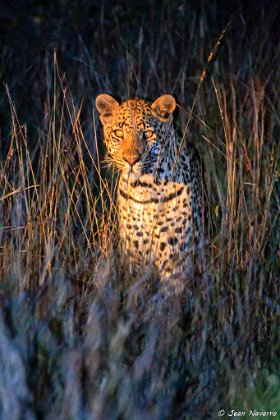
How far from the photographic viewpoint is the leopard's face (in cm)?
485

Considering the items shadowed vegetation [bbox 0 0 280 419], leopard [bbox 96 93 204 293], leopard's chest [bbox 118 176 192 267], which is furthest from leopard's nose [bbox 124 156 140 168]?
shadowed vegetation [bbox 0 0 280 419]

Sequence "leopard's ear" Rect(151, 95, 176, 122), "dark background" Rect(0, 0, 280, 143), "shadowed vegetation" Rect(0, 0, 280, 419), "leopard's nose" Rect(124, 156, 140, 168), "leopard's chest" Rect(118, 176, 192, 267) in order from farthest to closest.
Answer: "dark background" Rect(0, 0, 280, 143) → "leopard's ear" Rect(151, 95, 176, 122) → "leopard's chest" Rect(118, 176, 192, 267) → "leopard's nose" Rect(124, 156, 140, 168) → "shadowed vegetation" Rect(0, 0, 280, 419)

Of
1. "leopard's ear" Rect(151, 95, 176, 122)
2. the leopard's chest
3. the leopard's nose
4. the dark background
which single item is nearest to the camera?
the leopard's nose

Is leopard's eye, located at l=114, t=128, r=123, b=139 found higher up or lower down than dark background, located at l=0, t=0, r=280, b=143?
lower down

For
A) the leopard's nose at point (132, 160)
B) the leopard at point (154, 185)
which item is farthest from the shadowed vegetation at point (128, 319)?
the leopard's nose at point (132, 160)

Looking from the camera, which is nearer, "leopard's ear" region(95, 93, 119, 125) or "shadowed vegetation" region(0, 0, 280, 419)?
"shadowed vegetation" region(0, 0, 280, 419)

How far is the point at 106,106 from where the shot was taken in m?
5.18

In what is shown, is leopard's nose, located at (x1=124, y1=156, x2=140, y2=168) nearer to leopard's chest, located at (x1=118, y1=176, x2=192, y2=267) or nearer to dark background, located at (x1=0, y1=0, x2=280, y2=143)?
leopard's chest, located at (x1=118, y1=176, x2=192, y2=267)

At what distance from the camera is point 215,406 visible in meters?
3.49

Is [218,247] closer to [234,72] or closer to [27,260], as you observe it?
[27,260]

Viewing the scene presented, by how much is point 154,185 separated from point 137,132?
26 centimetres

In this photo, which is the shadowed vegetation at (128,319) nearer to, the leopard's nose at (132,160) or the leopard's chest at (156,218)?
the leopard's chest at (156,218)

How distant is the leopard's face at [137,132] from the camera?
4.85 m

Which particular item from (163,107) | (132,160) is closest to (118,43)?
(163,107)
